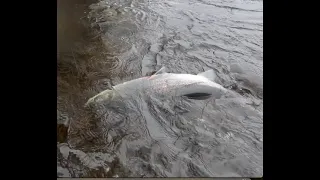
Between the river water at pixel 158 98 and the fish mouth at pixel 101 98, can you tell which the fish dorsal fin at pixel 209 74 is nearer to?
the river water at pixel 158 98

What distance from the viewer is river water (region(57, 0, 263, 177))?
1980 mm

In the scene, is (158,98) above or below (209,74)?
below

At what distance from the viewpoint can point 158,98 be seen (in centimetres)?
202

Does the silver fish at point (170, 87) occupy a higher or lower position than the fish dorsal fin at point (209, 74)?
lower

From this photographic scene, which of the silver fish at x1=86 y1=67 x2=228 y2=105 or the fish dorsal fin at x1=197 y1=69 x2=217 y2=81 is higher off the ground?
the fish dorsal fin at x1=197 y1=69 x2=217 y2=81

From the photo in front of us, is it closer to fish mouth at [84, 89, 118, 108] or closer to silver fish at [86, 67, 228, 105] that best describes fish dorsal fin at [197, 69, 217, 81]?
silver fish at [86, 67, 228, 105]

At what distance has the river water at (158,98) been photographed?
6.50ft

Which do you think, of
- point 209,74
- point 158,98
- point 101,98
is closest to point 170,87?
point 158,98

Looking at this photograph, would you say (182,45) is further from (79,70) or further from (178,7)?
(79,70)

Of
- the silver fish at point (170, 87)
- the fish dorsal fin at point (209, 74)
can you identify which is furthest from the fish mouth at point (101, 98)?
the fish dorsal fin at point (209, 74)

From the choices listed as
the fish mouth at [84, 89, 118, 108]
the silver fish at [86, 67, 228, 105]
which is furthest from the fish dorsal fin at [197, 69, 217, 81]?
the fish mouth at [84, 89, 118, 108]

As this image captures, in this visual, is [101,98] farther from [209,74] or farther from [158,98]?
[209,74]

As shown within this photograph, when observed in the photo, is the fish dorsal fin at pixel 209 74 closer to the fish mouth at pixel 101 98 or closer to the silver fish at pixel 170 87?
the silver fish at pixel 170 87
